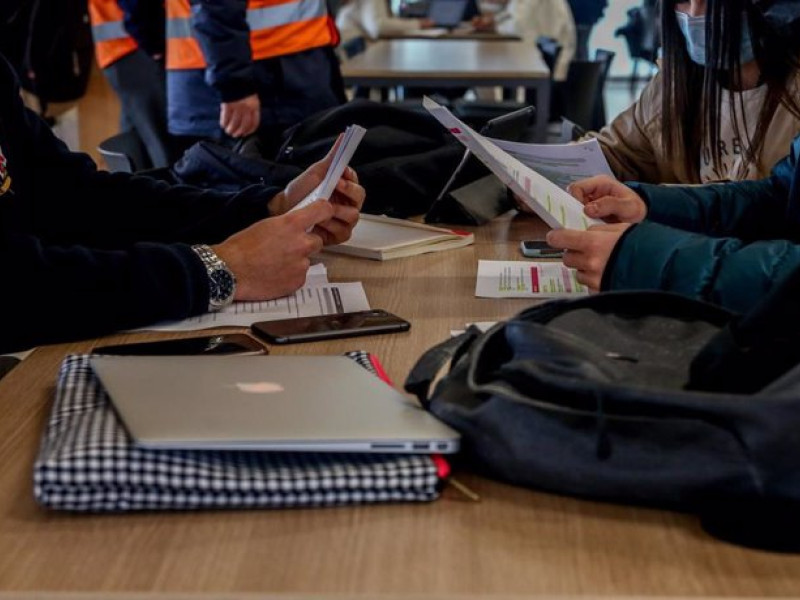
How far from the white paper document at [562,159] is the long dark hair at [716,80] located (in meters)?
0.29

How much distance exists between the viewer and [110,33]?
390 centimetres

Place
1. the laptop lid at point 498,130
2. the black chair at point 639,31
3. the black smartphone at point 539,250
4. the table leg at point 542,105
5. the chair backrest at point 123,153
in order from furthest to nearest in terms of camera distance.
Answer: the black chair at point 639,31 < the table leg at point 542,105 < the chair backrest at point 123,153 < the laptop lid at point 498,130 < the black smartphone at point 539,250

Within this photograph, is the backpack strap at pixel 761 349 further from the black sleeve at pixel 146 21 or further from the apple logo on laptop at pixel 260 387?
the black sleeve at pixel 146 21

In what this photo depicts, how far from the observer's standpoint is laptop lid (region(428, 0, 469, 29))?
645 cm

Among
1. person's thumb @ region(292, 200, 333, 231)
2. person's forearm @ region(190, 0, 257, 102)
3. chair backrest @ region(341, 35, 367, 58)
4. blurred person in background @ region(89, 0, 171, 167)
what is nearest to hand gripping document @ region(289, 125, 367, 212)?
person's thumb @ region(292, 200, 333, 231)

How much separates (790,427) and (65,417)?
2.04 feet

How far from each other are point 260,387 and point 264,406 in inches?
2.3

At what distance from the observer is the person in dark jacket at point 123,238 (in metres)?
1.45

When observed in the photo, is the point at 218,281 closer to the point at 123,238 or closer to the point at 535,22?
the point at 123,238

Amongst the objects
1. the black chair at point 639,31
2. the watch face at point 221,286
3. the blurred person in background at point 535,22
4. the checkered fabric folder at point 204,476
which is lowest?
the black chair at point 639,31

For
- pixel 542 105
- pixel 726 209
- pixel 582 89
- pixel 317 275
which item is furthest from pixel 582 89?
pixel 317 275

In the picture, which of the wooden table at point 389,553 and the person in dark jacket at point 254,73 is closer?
the wooden table at point 389,553

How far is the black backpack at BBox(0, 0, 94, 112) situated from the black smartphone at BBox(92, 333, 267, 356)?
4084mm

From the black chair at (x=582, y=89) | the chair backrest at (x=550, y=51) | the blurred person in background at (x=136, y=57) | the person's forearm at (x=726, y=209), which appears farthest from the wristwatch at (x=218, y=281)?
the chair backrest at (x=550, y=51)
